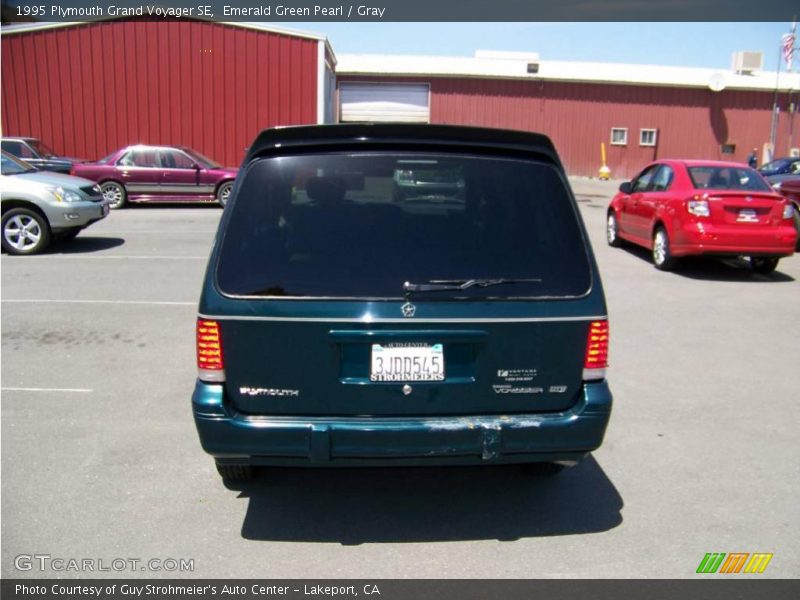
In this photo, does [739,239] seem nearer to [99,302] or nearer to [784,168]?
[99,302]

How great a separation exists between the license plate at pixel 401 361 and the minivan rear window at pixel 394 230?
0.78 feet

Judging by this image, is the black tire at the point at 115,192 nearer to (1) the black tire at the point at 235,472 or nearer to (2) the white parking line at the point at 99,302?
(2) the white parking line at the point at 99,302

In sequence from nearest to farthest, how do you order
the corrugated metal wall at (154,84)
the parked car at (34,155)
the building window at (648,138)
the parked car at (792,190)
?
1. the parked car at (792,190)
2. the parked car at (34,155)
3. the corrugated metal wall at (154,84)
4. the building window at (648,138)

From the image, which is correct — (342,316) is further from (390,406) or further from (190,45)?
(190,45)

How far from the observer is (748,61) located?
36.3 metres

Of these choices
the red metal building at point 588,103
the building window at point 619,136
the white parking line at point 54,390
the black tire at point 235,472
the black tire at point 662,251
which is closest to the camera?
the black tire at point 235,472

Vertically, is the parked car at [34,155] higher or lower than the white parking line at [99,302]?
higher

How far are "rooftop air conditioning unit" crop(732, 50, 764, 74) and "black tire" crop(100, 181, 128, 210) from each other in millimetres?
30316

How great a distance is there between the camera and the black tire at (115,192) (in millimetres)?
18594

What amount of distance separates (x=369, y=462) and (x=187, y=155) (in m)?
16.7

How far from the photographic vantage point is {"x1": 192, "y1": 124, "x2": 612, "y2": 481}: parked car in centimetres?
333

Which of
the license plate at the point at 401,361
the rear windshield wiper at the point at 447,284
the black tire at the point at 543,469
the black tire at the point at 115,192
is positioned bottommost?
the black tire at the point at 115,192

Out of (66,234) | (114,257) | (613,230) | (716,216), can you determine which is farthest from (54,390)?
(613,230)

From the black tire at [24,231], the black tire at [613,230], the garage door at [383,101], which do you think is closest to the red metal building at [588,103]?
the garage door at [383,101]
